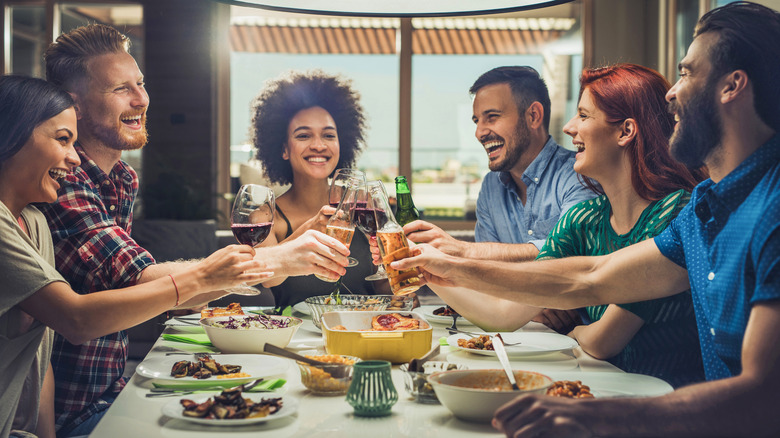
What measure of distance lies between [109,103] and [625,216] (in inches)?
61.3

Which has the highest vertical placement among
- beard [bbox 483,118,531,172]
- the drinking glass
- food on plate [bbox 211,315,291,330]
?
beard [bbox 483,118,531,172]

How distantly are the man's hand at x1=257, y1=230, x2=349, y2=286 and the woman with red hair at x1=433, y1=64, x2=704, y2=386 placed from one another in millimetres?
370

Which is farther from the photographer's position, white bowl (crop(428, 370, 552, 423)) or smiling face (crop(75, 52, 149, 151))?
smiling face (crop(75, 52, 149, 151))

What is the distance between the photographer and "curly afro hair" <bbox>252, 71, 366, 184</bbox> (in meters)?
3.12

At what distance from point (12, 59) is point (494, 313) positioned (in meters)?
6.67

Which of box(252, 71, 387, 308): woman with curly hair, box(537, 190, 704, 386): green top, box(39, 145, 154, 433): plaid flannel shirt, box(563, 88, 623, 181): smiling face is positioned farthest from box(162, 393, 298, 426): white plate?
box(252, 71, 387, 308): woman with curly hair

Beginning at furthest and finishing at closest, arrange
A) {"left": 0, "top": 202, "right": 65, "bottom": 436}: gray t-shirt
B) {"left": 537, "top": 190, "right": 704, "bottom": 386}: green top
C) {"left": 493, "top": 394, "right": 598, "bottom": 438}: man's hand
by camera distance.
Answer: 1. {"left": 537, "top": 190, "right": 704, "bottom": 386}: green top
2. {"left": 0, "top": 202, "right": 65, "bottom": 436}: gray t-shirt
3. {"left": 493, "top": 394, "right": 598, "bottom": 438}: man's hand

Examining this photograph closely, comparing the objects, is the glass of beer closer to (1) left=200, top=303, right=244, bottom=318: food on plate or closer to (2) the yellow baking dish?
(2) the yellow baking dish

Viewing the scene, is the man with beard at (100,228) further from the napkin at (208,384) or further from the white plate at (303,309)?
the napkin at (208,384)

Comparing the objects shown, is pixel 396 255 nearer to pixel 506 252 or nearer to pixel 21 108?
pixel 21 108

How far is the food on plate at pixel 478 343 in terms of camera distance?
1614 millimetres

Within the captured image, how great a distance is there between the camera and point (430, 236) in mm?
2070

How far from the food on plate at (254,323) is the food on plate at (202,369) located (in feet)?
0.67

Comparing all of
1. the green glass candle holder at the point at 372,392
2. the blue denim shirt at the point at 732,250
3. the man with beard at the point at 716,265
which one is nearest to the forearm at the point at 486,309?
the man with beard at the point at 716,265
